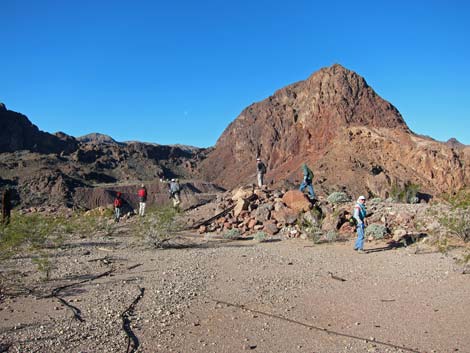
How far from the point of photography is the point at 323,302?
22.4ft

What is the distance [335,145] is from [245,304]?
3636 centimetres

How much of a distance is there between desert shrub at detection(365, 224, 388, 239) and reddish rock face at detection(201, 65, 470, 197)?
15.4m

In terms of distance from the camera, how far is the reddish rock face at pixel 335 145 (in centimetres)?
3225

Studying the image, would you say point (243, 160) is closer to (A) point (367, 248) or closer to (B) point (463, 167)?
(B) point (463, 167)

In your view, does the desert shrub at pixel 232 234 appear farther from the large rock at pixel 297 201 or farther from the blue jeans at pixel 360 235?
the blue jeans at pixel 360 235

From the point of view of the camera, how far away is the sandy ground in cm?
516

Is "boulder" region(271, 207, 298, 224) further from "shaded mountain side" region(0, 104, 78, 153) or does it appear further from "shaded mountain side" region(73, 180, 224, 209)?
"shaded mountain side" region(0, 104, 78, 153)

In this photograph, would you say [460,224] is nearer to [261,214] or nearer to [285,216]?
[285,216]

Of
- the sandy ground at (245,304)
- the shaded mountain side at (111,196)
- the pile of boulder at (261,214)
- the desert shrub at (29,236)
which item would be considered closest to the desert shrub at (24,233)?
the desert shrub at (29,236)

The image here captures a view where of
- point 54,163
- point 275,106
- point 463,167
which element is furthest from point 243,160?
point 463,167

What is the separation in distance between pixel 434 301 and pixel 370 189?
78.1ft

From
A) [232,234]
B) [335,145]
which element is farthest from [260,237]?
[335,145]

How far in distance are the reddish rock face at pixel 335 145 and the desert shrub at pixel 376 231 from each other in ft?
50.6

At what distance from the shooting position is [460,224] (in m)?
9.96
